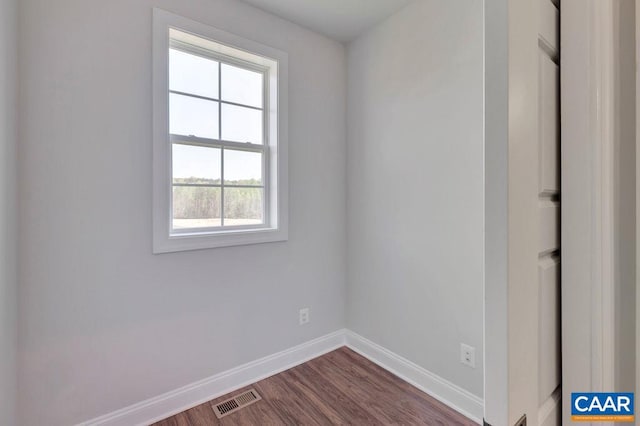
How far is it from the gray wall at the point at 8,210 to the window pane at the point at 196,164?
0.72m

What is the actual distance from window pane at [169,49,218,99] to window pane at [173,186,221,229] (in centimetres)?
64

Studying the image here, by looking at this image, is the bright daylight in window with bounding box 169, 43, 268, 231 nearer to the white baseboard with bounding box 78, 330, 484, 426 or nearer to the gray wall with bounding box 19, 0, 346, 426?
the gray wall with bounding box 19, 0, 346, 426

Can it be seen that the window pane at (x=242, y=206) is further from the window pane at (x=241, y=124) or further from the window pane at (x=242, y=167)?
the window pane at (x=241, y=124)

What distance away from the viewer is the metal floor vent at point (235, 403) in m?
1.76

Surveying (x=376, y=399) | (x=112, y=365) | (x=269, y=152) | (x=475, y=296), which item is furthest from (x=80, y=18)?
Answer: (x=376, y=399)

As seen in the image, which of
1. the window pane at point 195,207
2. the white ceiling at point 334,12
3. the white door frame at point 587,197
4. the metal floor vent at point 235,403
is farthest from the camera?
the white ceiling at point 334,12

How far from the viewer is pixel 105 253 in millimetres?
1562

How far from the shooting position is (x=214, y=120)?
6.57ft

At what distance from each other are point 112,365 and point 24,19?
176 cm

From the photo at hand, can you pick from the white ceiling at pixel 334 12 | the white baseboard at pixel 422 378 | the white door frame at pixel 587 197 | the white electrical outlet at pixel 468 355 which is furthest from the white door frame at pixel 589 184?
the white ceiling at pixel 334 12

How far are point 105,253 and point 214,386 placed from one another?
3.51ft

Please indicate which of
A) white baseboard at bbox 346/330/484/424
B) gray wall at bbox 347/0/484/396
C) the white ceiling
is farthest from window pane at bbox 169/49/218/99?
white baseboard at bbox 346/330/484/424

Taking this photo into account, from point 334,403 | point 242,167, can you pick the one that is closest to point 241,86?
point 242,167

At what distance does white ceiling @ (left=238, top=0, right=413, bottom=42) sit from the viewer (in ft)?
6.52
